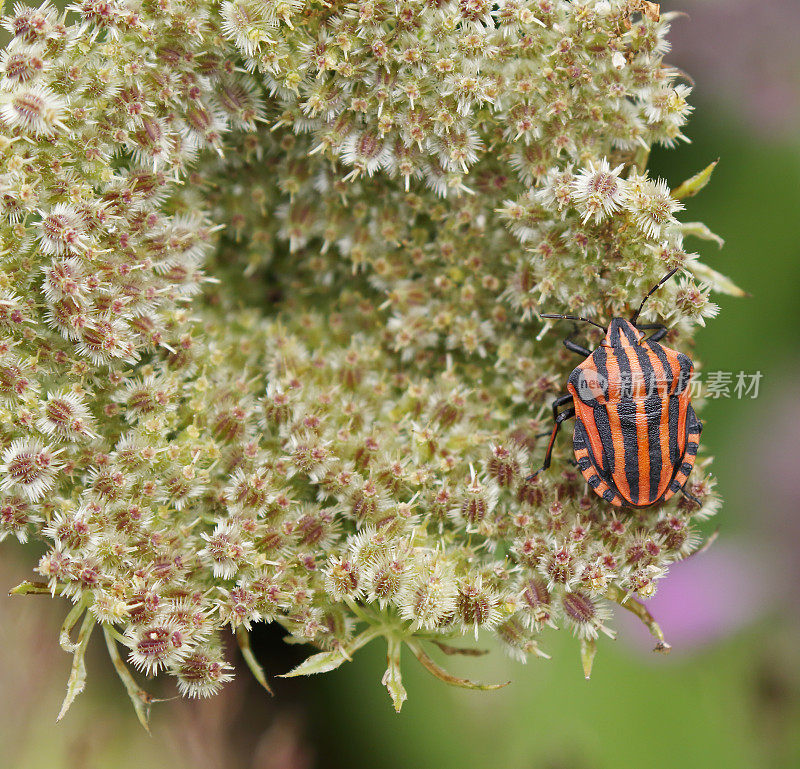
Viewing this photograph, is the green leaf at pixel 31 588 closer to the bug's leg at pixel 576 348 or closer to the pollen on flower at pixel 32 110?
the pollen on flower at pixel 32 110

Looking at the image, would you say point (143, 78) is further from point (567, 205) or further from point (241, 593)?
point (241, 593)

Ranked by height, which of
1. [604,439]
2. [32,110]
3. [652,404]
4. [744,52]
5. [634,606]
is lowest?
[634,606]

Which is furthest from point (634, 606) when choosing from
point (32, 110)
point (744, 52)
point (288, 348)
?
point (744, 52)

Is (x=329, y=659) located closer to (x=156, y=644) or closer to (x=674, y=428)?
(x=156, y=644)

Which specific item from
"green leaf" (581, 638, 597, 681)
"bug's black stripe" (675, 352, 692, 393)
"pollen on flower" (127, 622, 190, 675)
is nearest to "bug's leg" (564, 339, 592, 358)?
"bug's black stripe" (675, 352, 692, 393)

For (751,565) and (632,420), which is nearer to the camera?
(632,420)

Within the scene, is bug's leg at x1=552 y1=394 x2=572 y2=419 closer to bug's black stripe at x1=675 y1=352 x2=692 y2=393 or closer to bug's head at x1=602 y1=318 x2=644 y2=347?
bug's head at x1=602 y1=318 x2=644 y2=347
